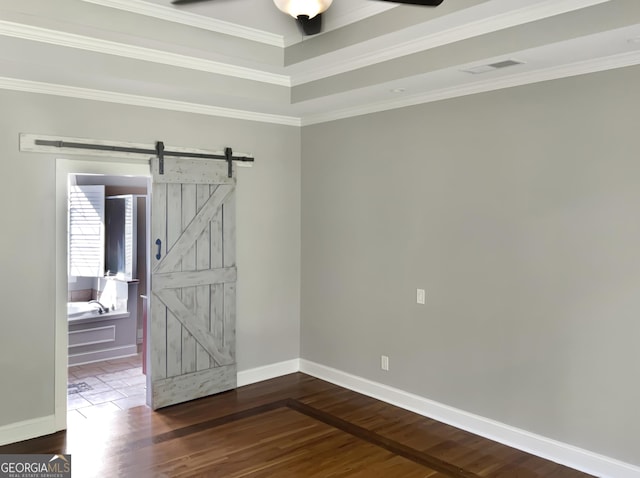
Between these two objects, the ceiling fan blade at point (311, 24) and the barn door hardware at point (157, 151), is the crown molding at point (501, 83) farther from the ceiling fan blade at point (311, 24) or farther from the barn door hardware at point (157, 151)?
the ceiling fan blade at point (311, 24)

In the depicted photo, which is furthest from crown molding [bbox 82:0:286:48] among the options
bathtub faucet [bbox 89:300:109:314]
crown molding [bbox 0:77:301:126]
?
bathtub faucet [bbox 89:300:109:314]

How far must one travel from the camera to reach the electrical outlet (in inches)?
184

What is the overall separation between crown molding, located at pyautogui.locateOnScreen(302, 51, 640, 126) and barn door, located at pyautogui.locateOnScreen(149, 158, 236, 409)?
1384 millimetres

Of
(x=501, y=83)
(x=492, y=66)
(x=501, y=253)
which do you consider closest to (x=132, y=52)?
(x=492, y=66)

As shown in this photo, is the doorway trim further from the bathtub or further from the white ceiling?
the bathtub

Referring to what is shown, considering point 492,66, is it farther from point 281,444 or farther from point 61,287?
point 61,287

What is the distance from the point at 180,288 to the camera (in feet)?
15.3

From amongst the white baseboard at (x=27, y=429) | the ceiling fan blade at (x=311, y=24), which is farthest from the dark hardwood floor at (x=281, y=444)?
the ceiling fan blade at (x=311, y=24)

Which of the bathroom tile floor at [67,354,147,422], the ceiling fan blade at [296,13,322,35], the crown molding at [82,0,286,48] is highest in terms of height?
the crown molding at [82,0,286,48]

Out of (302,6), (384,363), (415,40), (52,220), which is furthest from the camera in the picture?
(384,363)

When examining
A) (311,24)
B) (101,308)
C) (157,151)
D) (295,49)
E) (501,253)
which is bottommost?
(101,308)

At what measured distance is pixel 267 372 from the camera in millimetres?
5301

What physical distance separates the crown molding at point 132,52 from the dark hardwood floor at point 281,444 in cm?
276

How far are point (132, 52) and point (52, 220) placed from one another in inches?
54.5
